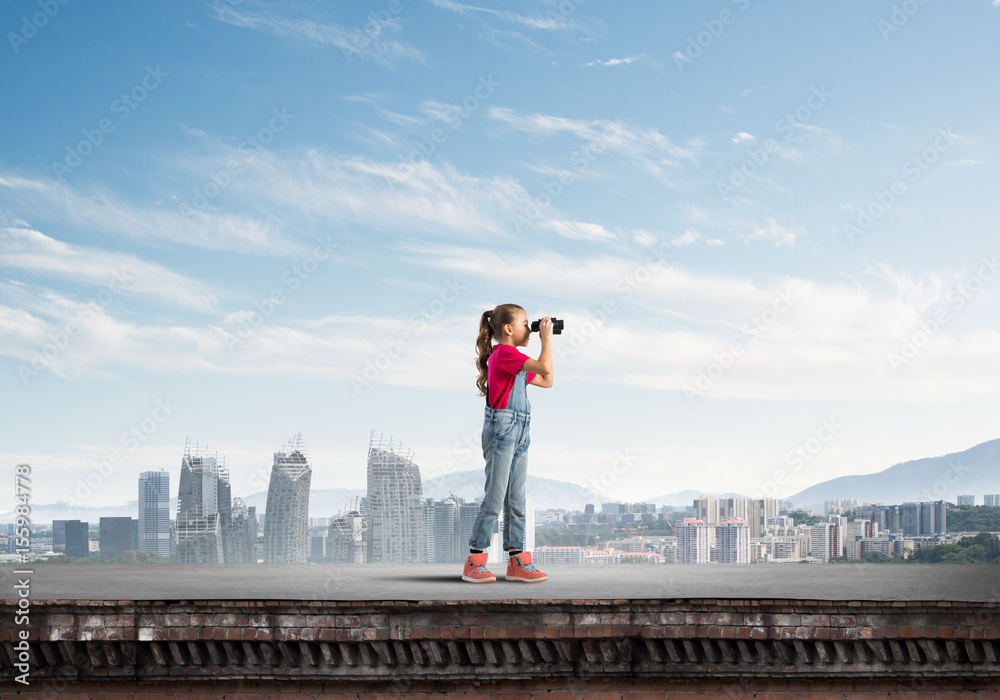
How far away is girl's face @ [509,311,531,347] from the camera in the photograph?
23.1ft

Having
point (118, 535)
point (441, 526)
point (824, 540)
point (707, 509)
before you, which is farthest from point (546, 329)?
point (707, 509)

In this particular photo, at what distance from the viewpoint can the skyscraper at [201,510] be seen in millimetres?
33875

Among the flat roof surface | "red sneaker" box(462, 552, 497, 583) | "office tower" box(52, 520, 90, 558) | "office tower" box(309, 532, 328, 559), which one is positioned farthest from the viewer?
"office tower" box(309, 532, 328, 559)

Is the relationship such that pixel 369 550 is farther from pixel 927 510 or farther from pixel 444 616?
pixel 444 616

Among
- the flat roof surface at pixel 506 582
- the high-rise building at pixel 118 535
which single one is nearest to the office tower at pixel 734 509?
the high-rise building at pixel 118 535

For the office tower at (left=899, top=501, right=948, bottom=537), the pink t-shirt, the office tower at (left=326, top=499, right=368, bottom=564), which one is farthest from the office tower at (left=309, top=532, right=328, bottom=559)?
the pink t-shirt

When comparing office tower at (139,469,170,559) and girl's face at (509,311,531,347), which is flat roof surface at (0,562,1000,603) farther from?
office tower at (139,469,170,559)

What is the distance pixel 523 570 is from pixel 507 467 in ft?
2.77

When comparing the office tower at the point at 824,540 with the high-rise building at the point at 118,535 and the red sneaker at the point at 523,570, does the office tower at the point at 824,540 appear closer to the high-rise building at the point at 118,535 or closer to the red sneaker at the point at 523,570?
the red sneaker at the point at 523,570

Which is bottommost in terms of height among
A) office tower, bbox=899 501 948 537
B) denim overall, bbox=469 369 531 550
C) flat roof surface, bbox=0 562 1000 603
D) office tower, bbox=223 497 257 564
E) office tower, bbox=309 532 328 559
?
office tower, bbox=309 532 328 559

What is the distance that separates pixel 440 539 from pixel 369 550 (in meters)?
8.17

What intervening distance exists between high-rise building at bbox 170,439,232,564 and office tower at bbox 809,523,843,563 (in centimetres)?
2175

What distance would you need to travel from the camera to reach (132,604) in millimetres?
5258

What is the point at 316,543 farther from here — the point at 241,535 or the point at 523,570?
the point at 523,570
